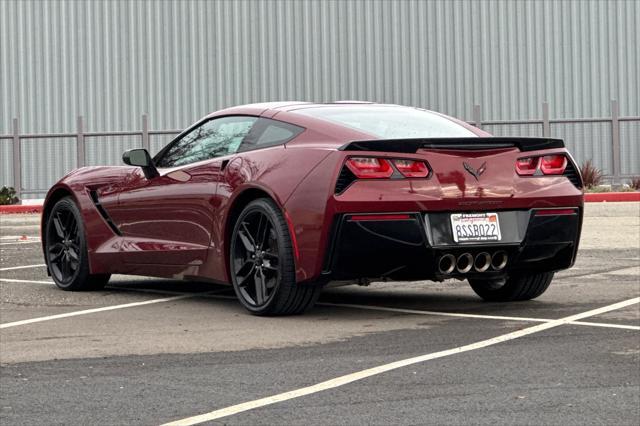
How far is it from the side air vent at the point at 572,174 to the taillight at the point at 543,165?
1.9 inches

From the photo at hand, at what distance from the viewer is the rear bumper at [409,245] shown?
25.0ft

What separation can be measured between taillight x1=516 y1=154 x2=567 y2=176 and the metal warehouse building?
25.7m

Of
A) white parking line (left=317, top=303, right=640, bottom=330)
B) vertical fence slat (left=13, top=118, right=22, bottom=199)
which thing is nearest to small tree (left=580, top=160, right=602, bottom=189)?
vertical fence slat (left=13, top=118, right=22, bottom=199)

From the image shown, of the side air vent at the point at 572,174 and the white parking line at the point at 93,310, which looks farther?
the side air vent at the point at 572,174

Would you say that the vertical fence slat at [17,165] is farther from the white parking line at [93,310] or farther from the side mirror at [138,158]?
the side mirror at [138,158]

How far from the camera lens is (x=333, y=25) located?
34.8 m

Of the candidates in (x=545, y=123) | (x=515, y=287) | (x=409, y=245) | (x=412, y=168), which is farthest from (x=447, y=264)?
(x=545, y=123)

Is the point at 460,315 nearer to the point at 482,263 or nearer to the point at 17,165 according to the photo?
the point at 482,263

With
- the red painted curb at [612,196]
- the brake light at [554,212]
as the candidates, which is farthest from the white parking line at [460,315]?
the red painted curb at [612,196]

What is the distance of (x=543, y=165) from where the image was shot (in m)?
8.25

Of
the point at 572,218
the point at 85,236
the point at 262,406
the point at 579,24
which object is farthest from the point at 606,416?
the point at 579,24

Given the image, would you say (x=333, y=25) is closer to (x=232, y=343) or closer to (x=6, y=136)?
(x=6, y=136)

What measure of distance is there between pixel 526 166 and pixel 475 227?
1.96 feet

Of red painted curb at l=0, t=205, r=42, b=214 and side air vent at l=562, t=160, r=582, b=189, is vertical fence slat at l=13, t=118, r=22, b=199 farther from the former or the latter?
side air vent at l=562, t=160, r=582, b=189
